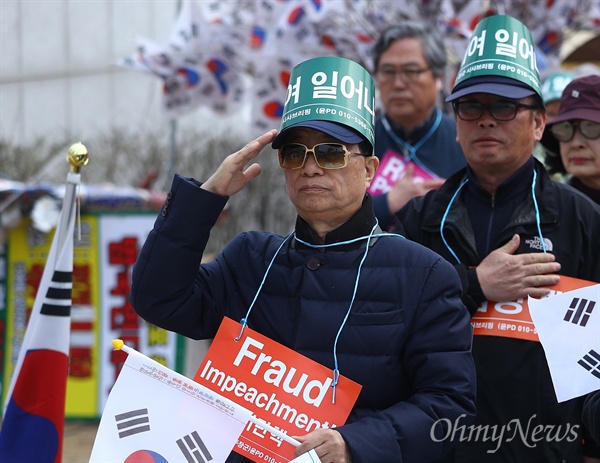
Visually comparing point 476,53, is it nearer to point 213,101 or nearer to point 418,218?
point 418,218

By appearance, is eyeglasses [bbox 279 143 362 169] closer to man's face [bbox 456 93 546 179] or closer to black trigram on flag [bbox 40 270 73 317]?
man's face [bbox 456 93 546 179]

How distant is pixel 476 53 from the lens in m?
3.49

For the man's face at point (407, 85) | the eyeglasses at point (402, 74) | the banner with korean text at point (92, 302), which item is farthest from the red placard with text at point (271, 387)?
the banner with korean text at point (92, 302)

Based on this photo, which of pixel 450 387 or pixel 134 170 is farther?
pixel 134 170

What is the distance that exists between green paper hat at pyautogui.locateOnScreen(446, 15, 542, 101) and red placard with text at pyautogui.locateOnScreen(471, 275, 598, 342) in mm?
665

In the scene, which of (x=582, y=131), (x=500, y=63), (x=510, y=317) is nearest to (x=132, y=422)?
(x=510, y=317)

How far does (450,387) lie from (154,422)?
81cm

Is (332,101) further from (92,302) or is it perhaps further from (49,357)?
(92,302)

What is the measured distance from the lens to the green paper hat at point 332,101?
2797mm

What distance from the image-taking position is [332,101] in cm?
283

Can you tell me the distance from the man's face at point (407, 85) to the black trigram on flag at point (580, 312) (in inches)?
66.6

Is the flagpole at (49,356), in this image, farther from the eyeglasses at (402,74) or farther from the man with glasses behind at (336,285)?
the eyeglasses at (402,74)

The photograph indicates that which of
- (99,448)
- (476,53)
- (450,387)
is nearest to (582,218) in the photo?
(476,53)

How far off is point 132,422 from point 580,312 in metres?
1.46
